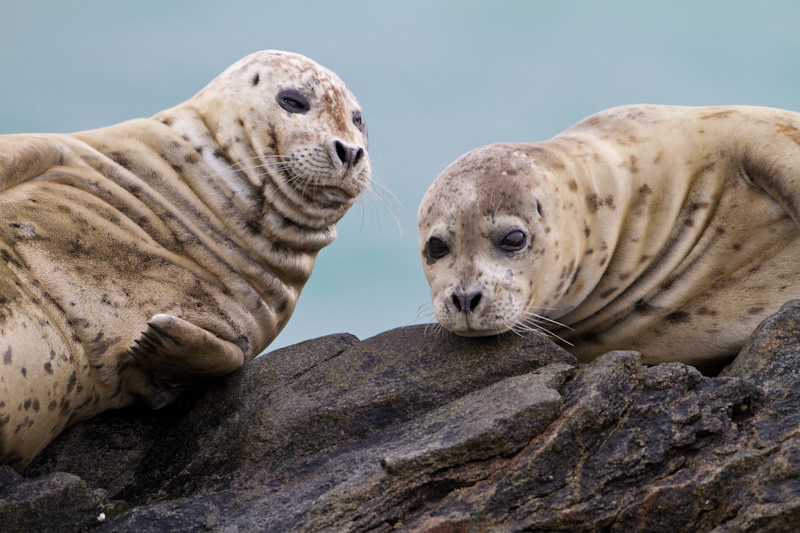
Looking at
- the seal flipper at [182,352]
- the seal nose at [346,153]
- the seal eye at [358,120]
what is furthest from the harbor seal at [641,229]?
the seal flipper at [182,352]

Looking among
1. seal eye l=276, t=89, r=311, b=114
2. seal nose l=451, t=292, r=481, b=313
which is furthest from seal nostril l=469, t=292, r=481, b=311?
seal eye l=276, t=89, r=311, b=114

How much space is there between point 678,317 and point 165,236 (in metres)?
3.27

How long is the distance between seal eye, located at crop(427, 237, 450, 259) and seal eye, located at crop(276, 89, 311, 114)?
149 centimetres

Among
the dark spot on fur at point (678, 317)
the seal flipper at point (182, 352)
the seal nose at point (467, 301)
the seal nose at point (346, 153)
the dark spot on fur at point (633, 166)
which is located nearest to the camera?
the seal nose at point (467, 301)

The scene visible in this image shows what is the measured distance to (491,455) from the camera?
4043 millimetres

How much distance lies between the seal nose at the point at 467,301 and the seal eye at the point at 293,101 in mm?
1945

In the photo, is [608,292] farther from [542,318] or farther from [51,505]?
[51,505]

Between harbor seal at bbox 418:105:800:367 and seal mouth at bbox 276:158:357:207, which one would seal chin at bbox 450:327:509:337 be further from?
seal mouth at bbox 276:158:357:207

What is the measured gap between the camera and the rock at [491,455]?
12.4 feet

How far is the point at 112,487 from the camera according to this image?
5.27 m

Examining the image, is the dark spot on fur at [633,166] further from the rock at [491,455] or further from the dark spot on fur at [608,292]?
the rock at [491,455]

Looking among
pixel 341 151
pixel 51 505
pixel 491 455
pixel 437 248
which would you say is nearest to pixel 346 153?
pixel 341 151

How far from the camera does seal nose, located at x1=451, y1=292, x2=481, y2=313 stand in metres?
5.08

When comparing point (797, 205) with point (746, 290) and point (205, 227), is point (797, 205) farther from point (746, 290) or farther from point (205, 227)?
point (205, 227)
